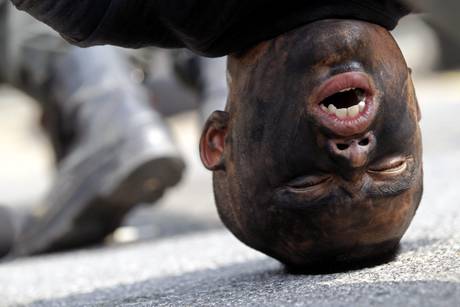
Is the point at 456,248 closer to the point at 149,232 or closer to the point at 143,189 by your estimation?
the point at 143,189

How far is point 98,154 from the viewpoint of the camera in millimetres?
1674

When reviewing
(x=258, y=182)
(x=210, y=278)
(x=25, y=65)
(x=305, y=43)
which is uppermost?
(x=25, y=65)

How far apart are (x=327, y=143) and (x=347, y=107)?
44 mm

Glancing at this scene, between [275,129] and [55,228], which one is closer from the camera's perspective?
[275,129]

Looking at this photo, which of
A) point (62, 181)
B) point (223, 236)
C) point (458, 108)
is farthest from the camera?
point (458, 108)

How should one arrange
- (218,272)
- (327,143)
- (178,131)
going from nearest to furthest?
(327,143) < (218,272) < (178,131)

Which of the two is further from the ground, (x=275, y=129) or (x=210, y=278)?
(x=275, y=129)

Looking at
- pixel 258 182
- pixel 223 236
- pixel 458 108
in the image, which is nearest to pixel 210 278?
pixel 258 182

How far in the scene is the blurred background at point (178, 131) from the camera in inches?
77.4

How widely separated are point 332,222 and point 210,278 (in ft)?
0.83

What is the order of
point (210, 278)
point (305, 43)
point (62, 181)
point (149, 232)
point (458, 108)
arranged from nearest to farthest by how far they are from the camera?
point (305, 43)
point (210, 278)
point (62, 181)
point (149, 232)
point (458, 108)

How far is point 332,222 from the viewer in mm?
908

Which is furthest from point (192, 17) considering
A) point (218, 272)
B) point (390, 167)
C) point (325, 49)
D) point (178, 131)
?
point (178, 131)

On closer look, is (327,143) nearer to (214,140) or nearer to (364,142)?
(364,142)
